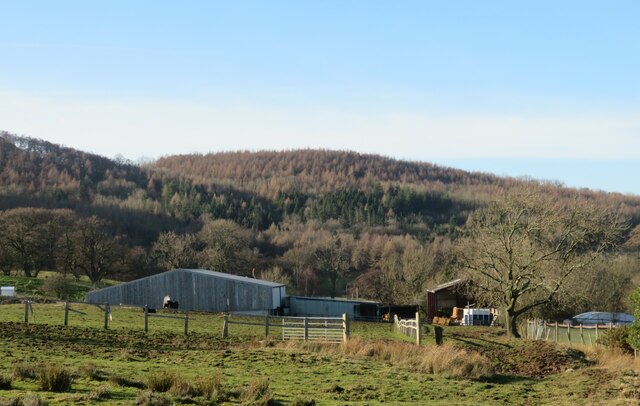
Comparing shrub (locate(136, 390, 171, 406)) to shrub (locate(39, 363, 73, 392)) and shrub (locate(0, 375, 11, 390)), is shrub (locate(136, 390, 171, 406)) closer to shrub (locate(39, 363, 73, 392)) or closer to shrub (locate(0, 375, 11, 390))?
shrub (locate(39, 363, 73, 392))

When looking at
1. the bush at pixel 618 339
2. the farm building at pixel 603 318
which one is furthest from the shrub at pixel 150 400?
the farm building at pixel 603 318

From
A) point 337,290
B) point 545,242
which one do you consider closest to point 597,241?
point 545,242

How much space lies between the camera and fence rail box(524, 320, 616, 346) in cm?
3888

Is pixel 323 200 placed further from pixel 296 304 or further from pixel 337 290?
pixel 296 304

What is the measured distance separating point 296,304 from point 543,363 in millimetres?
44979

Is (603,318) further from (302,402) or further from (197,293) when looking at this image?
(302,402)

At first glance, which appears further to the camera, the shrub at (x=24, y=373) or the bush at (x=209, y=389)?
the shrub at (x=24, y=373)

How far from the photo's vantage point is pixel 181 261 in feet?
305

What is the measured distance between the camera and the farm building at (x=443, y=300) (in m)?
71.5

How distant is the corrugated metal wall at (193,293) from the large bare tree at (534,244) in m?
24.9

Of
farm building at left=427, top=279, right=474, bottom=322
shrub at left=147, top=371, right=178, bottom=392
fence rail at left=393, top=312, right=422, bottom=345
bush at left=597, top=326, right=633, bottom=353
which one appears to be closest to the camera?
shrub at left=147, top=371, right=178, bottom=392

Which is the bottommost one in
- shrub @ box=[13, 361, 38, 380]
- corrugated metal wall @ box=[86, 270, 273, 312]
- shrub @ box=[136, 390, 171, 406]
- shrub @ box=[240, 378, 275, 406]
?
shrub @ box=[240, 378, 275, 406]

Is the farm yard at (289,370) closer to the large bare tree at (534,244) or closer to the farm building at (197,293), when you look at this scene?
the large bare tree at (534,244)

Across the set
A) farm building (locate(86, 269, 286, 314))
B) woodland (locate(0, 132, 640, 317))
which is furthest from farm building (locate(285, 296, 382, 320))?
woodland (locate(0, 132, 640, 317))
